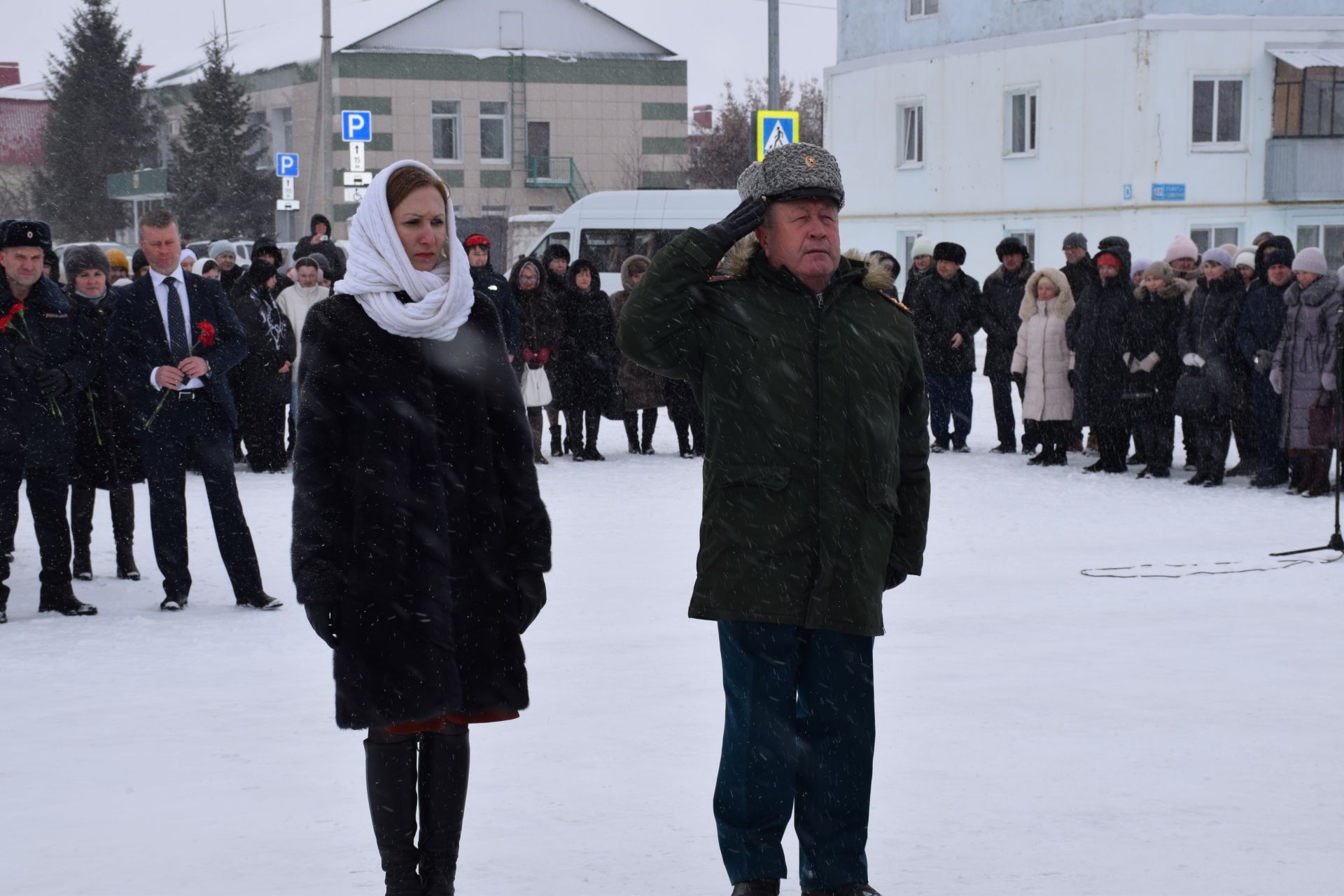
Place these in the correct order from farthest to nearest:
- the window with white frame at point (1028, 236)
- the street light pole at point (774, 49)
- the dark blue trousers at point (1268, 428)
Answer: the window with white frame at point (1028, 236) < the street light pole at point (774, 49) < the dark blue trousers at point (1268, 428)

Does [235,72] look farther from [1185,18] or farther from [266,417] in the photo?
[266,417]

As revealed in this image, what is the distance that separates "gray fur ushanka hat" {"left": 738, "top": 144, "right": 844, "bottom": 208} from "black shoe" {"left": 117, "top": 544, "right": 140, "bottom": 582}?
6.45 meters

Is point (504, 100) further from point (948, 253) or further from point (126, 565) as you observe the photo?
point (126, 565)

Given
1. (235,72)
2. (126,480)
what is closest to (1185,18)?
(126,480)

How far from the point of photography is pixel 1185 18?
100 ft

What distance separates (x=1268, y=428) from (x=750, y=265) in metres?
10.2

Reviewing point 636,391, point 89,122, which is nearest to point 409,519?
point 636,391

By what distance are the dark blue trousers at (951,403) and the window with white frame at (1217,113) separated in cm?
1694

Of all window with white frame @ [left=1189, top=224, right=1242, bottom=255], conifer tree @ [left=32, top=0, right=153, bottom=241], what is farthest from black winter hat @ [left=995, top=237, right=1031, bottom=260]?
conifer tree @ [left=32, top=0, right=153, bottom=241]

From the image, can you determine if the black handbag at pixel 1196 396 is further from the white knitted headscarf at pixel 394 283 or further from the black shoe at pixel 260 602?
the white knitted headscarf at pixel 394 283

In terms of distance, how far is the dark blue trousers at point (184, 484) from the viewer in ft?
27.3

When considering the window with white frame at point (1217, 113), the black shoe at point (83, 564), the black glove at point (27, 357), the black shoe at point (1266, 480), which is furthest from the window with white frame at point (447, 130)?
the black glove at point (27, 357)

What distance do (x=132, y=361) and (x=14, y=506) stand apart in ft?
3.08

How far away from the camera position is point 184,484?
8.32m
